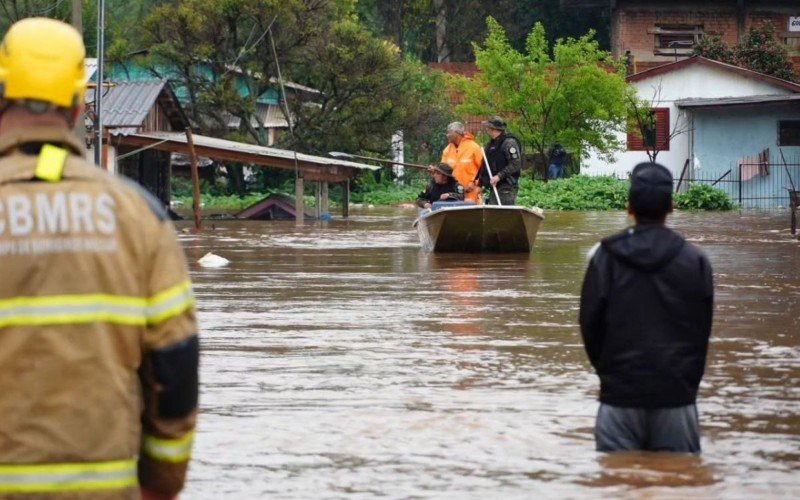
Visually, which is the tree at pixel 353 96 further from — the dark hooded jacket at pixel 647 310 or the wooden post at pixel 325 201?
the dark hooded jacket at pixel 647 310

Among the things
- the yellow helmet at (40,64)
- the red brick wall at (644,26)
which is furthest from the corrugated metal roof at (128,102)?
the yellow helmet at (40,64)

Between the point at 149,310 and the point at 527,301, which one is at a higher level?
the point at 149,310

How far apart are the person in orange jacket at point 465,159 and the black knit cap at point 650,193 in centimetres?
1482

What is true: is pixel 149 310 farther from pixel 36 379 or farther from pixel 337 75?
pixel 337 75

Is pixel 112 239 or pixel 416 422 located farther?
pixel 416 422

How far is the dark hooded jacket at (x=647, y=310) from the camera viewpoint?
20.7 feet

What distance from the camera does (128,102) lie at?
3841 cm

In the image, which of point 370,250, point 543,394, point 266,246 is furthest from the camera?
point 266,246

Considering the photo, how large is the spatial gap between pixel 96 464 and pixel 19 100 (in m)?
0.84

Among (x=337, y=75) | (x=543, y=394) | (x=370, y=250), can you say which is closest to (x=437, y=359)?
(x=543, y=394)

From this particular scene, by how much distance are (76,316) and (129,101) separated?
117 ft

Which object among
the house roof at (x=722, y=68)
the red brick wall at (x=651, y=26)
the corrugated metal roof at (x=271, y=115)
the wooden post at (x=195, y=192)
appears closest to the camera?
the wooden post at (x=195, y=192)

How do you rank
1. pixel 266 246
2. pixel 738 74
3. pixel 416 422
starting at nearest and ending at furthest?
pixel 416 422, pixel 266 246, pixel 738 74

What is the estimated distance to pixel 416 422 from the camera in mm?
8422
